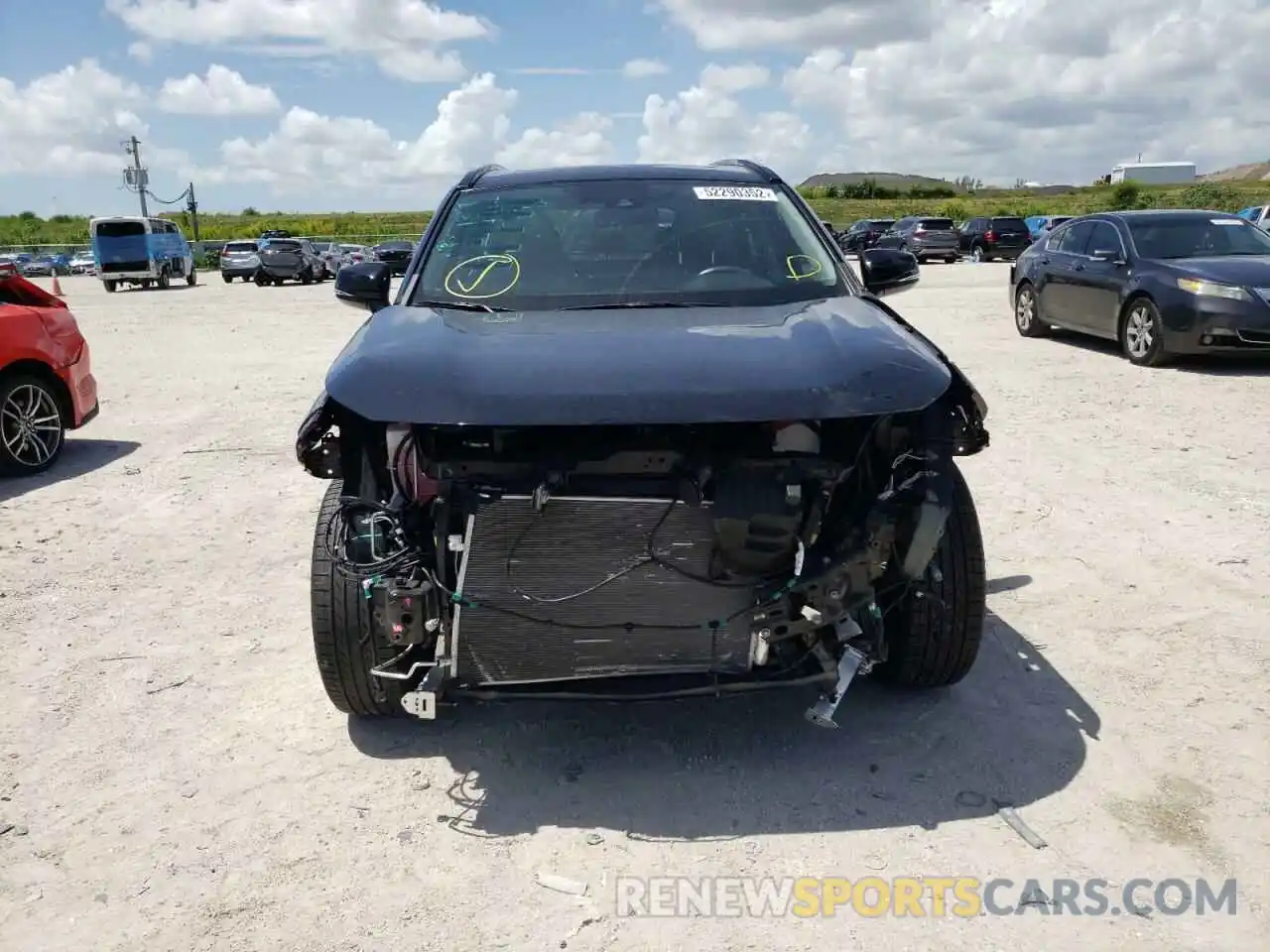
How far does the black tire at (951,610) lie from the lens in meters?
3.39

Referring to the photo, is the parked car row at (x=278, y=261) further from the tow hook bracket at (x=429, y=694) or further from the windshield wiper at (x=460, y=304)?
the tow hook bracket at (x=429, y=694)

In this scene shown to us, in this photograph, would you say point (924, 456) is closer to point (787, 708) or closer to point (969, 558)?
point (969, 558)

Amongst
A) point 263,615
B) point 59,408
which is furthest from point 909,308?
point 263,615

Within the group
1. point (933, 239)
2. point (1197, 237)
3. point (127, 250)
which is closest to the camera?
point (1197, 237)

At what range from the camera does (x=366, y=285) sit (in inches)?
178

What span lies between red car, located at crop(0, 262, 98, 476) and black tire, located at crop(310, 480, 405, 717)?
487cm

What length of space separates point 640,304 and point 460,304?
0.64 m

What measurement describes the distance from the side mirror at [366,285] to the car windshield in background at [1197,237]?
8726 mm

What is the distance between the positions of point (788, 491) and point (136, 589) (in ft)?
11.4

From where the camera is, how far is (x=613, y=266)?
3.95 m

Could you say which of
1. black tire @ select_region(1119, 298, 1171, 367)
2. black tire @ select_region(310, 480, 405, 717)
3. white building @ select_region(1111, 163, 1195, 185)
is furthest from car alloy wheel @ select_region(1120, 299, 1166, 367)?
white building @ select_region(1111, 163, 1195, 185)

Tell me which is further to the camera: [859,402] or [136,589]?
[136,589]

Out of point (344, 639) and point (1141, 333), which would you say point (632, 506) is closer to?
point (344, 639)

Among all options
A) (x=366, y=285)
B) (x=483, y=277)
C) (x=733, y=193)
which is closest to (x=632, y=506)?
(x=483, y=277)
